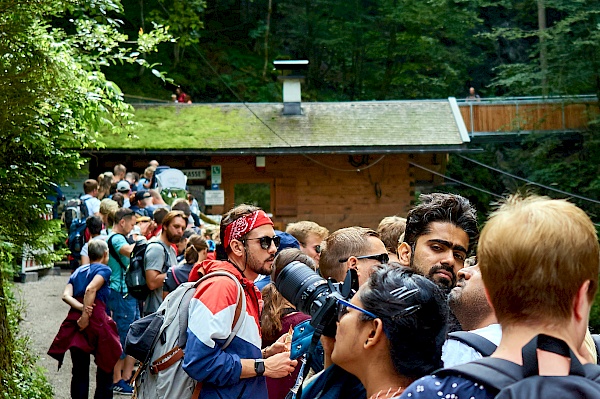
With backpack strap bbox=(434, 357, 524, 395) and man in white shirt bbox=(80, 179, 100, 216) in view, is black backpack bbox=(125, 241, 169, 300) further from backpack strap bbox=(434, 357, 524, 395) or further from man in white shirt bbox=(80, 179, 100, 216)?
backpack strap bbox=(434, 357, 524, 395)

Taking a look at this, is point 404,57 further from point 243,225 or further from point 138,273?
point 243,225

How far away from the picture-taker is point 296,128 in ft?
74.5

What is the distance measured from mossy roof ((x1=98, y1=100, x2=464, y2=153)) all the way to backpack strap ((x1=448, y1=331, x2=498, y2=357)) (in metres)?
19.2

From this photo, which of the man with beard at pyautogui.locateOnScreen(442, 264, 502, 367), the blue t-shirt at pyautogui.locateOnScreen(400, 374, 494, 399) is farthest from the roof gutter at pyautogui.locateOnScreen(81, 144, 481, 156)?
the blue t-shirt at pyautogui.locateOnScreen(400, 374, 494, 399)

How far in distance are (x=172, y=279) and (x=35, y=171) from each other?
4.79 feet

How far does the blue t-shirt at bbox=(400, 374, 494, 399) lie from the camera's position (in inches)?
73.7

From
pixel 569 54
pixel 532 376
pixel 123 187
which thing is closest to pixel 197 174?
pixel 123 187

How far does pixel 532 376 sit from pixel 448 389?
191 millimetres

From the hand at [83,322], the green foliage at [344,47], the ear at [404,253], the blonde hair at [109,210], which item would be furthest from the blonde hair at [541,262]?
the green foliage at [344,47]

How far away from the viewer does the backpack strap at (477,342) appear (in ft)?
8.11

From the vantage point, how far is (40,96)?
6.43 m

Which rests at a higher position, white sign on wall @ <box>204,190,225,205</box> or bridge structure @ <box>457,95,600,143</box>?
bridge structure @ <box>457,95,600,143</box>

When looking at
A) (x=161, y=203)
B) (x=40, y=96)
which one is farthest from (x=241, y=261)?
(x=161, y=203)

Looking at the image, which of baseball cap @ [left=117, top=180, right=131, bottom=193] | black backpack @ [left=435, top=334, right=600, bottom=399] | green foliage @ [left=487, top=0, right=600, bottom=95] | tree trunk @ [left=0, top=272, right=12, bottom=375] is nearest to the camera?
black backpack @ [left=435, top=334, right=600, bottom=399]
